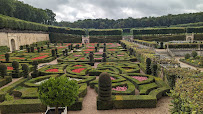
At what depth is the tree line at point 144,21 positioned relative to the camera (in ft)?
265

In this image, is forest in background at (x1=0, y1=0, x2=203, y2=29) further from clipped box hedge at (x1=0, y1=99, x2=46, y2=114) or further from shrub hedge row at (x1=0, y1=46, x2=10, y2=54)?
clipped box hedge at (x1=0, y1=99, x2=46, y2=114)

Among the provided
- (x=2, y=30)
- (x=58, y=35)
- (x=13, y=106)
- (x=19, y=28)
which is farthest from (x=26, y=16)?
(x=13, y=106)

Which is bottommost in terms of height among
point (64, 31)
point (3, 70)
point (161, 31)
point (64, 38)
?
point (3, 70)

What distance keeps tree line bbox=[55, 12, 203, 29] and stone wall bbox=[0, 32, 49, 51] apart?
64475 millimetres

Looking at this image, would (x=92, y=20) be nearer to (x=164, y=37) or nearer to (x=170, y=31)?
(x=170, y=31)

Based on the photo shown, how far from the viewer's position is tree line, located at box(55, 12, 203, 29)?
265ft

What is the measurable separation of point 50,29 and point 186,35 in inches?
2067

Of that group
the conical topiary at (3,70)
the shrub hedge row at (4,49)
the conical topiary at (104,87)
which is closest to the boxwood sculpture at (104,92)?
the conical topiary at (104,87)

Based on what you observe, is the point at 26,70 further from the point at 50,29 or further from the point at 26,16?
the point at 26,16

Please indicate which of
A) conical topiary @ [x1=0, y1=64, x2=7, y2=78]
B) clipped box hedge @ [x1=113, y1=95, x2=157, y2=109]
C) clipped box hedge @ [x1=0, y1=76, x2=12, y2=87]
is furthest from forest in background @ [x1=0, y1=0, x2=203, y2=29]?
clipped box hedge @ [x1=113, y1=95, x2=157, y2=109]

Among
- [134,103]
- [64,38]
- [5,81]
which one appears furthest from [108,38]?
[134,103]

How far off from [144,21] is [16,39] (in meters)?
80.2

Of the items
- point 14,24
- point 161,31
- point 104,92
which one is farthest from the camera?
point 161,31

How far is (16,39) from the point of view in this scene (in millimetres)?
32188
